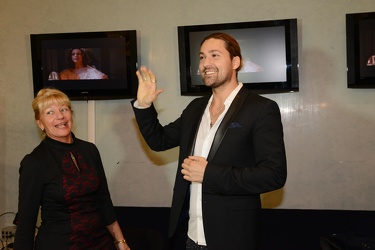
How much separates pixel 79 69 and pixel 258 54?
163cm

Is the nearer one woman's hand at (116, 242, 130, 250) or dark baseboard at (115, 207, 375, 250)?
woman's hand at (116, 242, 130, 250)

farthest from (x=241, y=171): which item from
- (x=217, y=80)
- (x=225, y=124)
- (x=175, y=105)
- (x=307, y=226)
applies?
(x=175, y=105)

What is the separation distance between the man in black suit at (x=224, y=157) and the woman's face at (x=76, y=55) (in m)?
1.93

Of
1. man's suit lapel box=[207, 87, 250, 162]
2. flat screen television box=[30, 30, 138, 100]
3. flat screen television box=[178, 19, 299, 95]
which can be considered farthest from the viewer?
flat screen television box=[30, 30, 138, 100]

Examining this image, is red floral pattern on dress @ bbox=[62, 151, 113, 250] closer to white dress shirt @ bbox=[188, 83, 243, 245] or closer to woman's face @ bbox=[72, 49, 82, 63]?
white dress shirt @ bbox=[188, 83, 243, 245]

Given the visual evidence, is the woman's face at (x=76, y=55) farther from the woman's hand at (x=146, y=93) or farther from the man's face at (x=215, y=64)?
the man's face at (x=215, y=64)

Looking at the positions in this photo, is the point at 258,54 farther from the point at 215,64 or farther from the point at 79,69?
the point at 215,64

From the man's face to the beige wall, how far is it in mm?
1835

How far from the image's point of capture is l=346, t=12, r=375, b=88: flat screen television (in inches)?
131

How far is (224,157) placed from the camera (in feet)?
5.76

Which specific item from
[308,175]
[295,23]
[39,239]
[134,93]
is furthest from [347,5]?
[39,239]

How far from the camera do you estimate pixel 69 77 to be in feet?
12.5

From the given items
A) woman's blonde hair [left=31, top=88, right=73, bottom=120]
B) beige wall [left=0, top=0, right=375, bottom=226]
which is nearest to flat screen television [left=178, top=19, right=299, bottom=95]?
beige wall [left=0, top=0, right=375, bottom=226]

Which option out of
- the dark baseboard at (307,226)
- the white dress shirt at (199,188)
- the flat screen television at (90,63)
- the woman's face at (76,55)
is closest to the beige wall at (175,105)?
the dark baseboard at (307,226)
